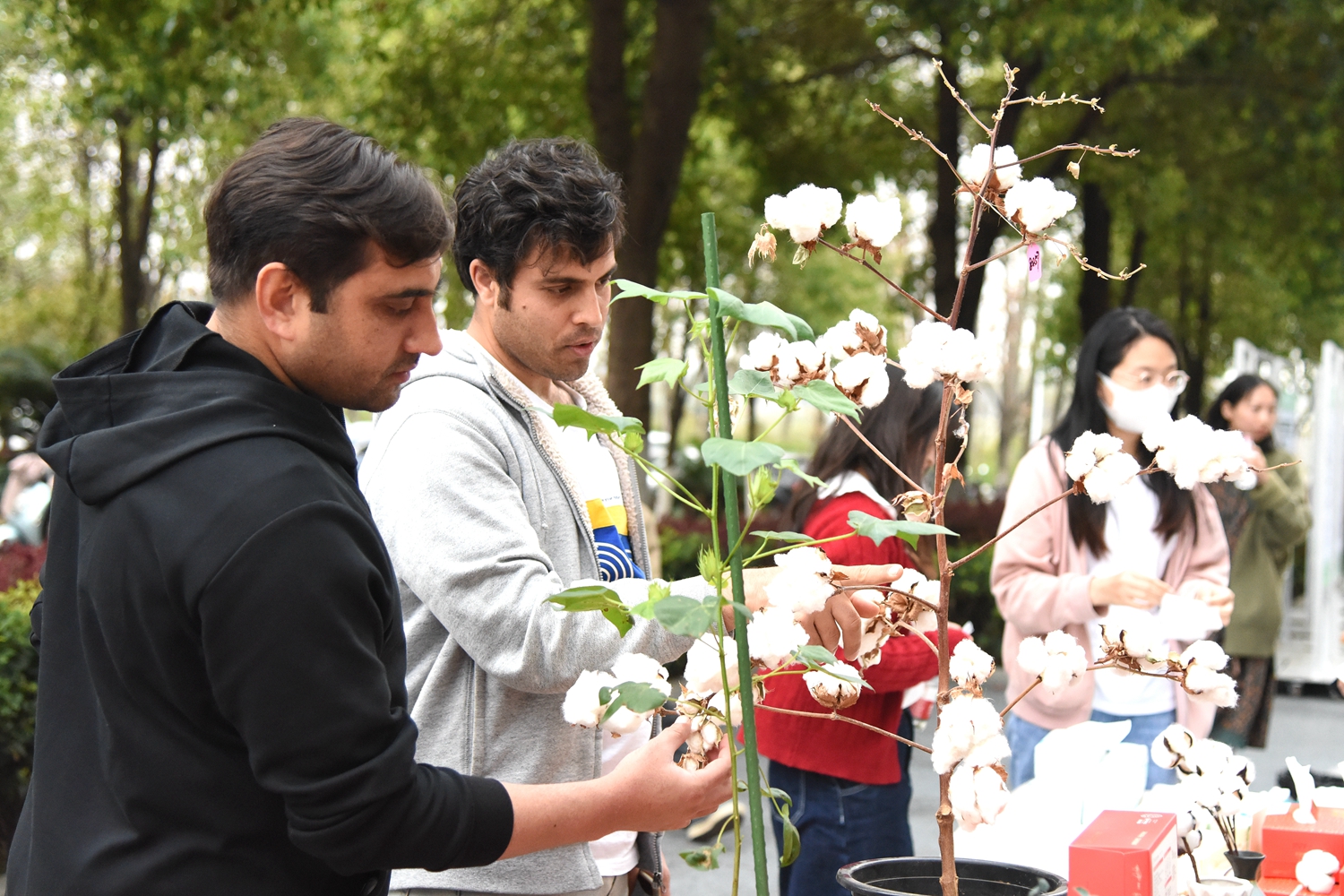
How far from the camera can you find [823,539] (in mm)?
1384

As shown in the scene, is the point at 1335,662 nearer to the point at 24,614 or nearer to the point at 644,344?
the point at 644,344

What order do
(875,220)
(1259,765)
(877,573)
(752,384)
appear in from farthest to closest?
1. (1259,765)
2. (877,573)
3. (875,220)
4. (752,384)

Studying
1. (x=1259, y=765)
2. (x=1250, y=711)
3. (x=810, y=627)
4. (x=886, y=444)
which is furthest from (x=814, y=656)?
(x=1259, y=765)

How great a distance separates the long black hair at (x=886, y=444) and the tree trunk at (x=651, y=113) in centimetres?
512

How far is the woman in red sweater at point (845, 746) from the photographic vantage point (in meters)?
3.00

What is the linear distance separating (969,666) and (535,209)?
3.11ft

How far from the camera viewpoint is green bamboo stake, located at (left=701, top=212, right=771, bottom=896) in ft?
4.43

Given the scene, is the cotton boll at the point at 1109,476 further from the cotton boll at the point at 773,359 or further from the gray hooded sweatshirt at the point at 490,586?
the gray hooded sweatshirt at the point at 490,586

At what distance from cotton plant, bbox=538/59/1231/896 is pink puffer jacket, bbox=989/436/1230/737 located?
1.84m

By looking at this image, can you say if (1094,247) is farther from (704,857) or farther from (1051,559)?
(704,857)

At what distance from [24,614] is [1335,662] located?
9.17 meters

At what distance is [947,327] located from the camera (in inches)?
61.0

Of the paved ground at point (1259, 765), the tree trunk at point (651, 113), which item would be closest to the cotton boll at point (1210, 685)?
the paved ground at point (1259, 765)

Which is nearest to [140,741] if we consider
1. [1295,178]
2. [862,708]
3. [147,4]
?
[862,708]
